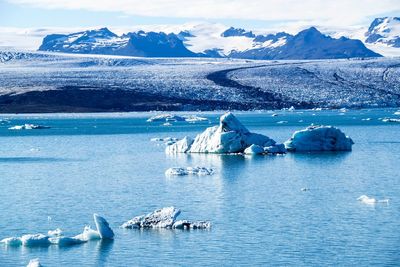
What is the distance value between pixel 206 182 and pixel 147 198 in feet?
13.7

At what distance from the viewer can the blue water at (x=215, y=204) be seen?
60.7 ft

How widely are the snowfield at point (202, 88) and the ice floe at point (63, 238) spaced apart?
74.4 m

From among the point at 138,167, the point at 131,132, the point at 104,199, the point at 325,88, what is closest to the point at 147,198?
the point at 104,199

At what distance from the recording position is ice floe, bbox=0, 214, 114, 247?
768 inches

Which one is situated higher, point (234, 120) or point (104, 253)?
point (234, 120)

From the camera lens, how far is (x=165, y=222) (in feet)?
69.4

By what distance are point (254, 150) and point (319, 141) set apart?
362 cm

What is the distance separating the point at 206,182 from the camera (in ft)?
98.7

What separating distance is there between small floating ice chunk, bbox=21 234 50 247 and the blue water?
31 cm

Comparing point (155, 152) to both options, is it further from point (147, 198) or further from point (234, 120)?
point (147, 198)

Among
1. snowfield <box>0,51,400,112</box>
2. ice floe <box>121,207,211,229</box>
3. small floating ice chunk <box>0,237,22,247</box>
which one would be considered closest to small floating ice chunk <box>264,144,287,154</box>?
ice floe <box>121,207,211,229</box>

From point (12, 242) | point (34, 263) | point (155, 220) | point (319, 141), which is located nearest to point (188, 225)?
point (155, 220)

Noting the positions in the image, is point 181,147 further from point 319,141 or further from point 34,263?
point 34,263

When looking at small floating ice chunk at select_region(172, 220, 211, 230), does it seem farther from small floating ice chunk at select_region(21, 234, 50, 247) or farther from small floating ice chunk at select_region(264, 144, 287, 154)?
small floating ice chunk at select_region(264, 144, 287, 154)
